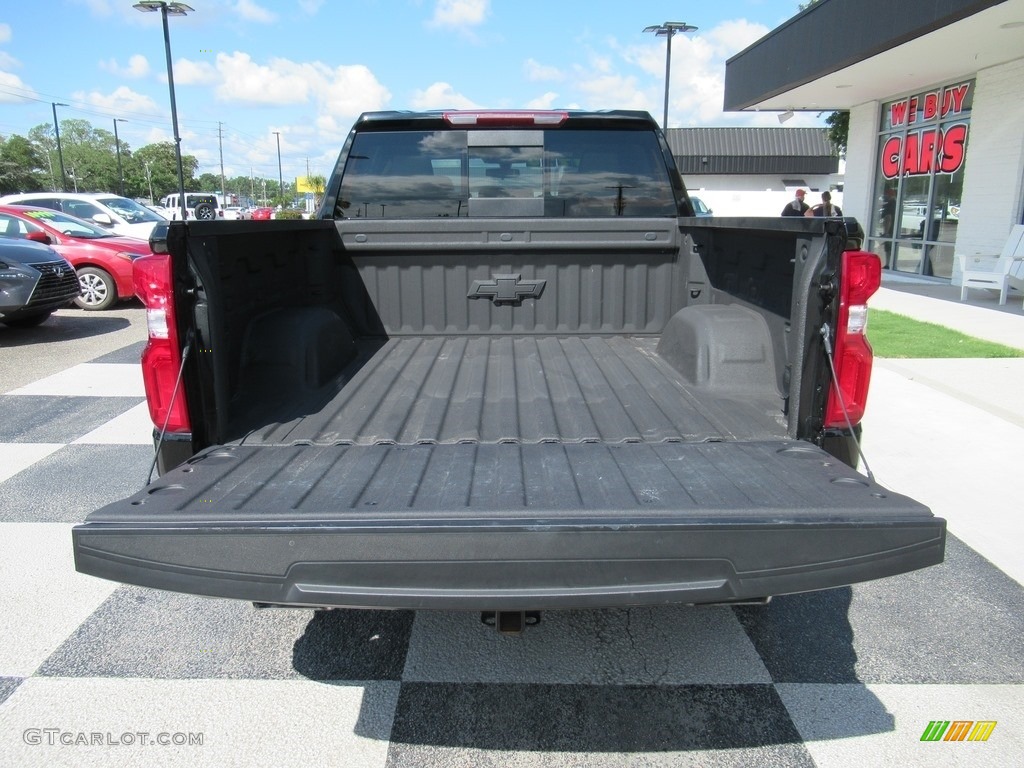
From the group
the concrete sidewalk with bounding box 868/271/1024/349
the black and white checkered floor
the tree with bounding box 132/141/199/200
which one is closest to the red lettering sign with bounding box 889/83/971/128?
the concrete sidewalk with bounding box 868/271/1024/349

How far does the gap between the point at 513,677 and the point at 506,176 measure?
272cm

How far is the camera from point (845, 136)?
21875mm

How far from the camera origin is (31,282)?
344 inches

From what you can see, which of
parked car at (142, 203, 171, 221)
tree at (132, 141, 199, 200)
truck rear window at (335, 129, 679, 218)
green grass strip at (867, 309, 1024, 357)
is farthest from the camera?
tree at (132, 141, 199, 200)

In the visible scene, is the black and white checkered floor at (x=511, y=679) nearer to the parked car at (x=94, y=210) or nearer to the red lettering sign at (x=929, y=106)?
the parked car at (x=94, y=210)

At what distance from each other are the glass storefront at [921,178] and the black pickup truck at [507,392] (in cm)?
1284

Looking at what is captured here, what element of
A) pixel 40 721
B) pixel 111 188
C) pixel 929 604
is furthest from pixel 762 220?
pixel 111 188

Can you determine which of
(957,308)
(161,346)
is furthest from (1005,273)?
(161,346)

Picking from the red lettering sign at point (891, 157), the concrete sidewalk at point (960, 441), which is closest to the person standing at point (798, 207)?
the red lettering sign at point (891, 157)

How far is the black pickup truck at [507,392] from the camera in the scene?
1.92 metres

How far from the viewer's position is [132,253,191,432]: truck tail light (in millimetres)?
2410

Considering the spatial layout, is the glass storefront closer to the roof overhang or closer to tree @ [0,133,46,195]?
the roof overhang

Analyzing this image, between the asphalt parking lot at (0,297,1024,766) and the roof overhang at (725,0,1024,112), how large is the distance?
8.79 meters

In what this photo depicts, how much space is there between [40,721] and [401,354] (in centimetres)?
Answer: 215
